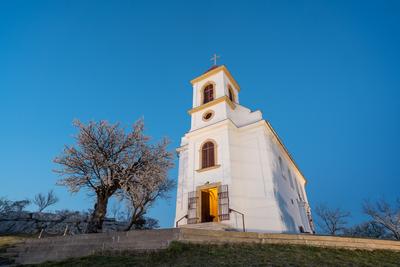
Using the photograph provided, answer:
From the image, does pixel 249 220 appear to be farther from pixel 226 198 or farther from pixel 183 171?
pixel 183 171

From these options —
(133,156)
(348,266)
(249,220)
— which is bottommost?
(348,266)

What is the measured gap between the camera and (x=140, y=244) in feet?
24.4

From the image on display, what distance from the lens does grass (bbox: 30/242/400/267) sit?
5906 millimetres

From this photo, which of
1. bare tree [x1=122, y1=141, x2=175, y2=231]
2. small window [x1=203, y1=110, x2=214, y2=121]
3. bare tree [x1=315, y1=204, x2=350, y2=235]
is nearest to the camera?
bare tree [x1=122, y1=141, x2=175, y2=231]

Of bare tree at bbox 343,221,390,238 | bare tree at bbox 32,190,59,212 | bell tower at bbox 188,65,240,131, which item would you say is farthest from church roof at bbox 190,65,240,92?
bare tree at bbox 32,190,59,212

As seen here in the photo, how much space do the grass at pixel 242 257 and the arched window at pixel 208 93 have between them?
49.2 ft

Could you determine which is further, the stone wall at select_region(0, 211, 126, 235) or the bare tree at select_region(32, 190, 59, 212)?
the bare tree at select_region(32, 190, 59, 212)

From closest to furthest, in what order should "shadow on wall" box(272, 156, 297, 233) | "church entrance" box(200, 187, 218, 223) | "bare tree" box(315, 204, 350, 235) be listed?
"shadow on wall" box(272, 156, 297, 233)
"church entrance" box(200, 187, 218, 223)
"bare tree" box(315, 204, 350, 235)

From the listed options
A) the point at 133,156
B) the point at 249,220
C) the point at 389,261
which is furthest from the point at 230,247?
the point at 133,156

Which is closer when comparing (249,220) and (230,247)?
(230,247)

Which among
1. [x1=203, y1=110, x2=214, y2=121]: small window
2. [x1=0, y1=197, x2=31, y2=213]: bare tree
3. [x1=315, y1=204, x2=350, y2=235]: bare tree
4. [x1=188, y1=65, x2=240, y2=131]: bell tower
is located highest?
[x1=188, y1=65, x2=240, y2=131]: bell tower

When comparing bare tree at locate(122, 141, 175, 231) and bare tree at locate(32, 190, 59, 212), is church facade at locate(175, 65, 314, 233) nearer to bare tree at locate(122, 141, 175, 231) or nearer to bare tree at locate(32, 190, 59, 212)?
bare tree at locate(122, 141, 175, 231)

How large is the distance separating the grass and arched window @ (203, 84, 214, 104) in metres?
15.0

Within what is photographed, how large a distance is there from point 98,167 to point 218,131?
29.6 feet
